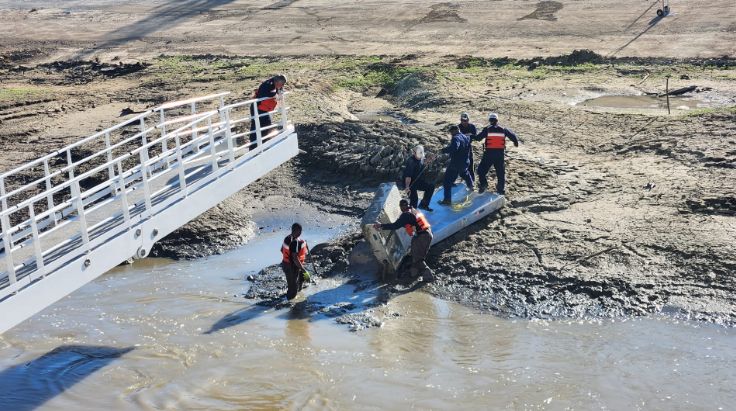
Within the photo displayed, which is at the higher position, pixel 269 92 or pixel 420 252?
pixel 269 92

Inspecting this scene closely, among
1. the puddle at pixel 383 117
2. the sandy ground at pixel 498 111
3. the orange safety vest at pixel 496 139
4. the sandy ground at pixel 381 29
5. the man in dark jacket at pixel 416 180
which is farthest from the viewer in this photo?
the sandy ground at pixel 381 29

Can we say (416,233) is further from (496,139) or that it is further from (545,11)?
(545,11)

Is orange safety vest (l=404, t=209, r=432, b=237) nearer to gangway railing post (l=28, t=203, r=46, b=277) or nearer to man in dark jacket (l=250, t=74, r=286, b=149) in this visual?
man in dark jacket (l=250, t=74, r=286, b=149)

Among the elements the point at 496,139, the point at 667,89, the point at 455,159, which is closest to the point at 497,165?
the point at 496,139

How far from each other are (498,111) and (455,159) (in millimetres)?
5748

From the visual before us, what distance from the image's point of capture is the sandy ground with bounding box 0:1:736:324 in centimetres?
1317

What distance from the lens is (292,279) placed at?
42.4 ft

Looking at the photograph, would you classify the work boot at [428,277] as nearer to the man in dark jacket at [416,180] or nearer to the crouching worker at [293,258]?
the man in dark jacket at [416,180]

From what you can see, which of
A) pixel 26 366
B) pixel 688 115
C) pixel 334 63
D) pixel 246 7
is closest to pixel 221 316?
pixel 26 366

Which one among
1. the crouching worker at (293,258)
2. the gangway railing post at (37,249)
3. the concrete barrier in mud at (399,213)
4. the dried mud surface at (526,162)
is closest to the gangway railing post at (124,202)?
the gangway railing post at (37,249)

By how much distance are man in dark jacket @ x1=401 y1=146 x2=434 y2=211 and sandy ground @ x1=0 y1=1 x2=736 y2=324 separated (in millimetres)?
883

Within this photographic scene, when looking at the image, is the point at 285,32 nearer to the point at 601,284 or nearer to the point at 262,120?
the point at 262,120

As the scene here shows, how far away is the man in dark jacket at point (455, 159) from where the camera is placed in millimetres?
14797

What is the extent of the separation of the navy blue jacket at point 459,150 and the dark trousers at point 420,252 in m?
1.94
